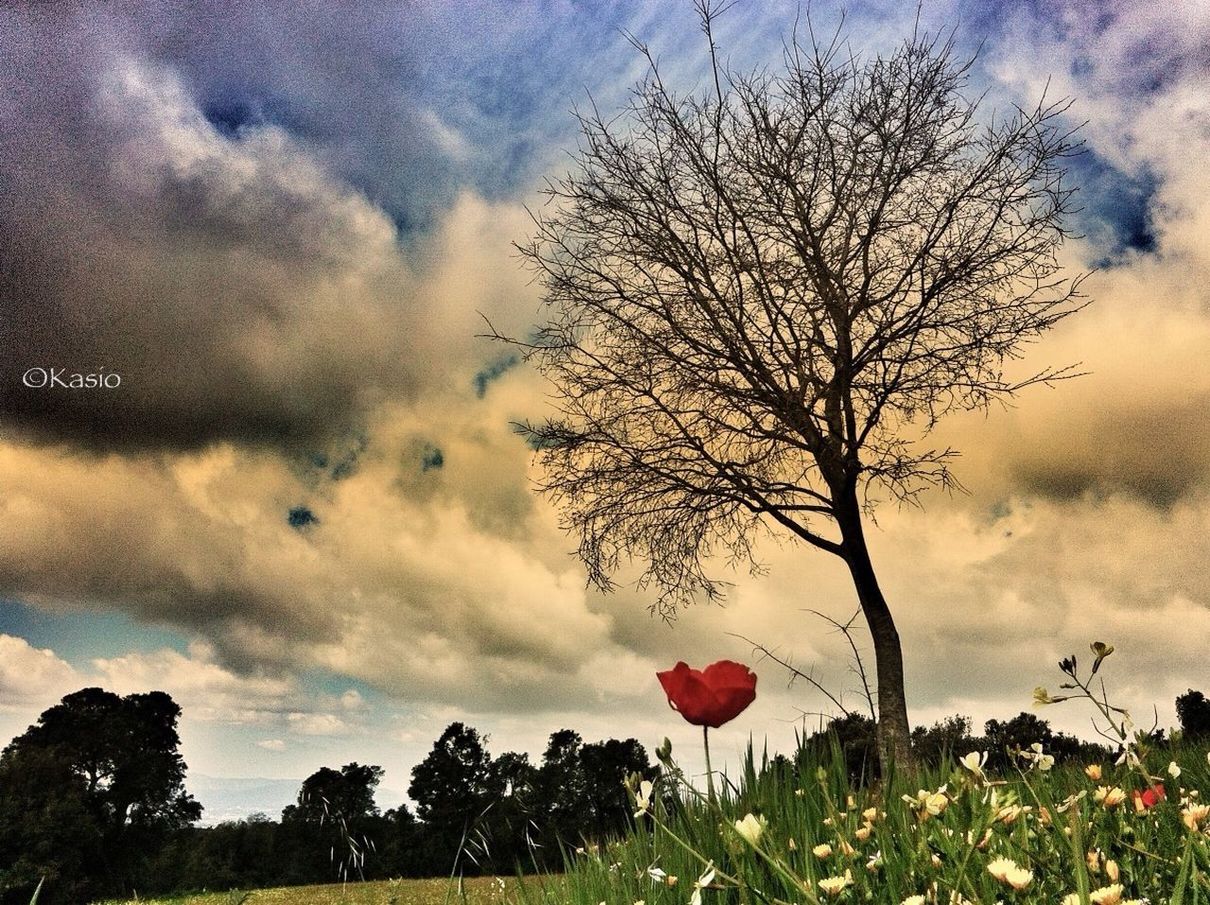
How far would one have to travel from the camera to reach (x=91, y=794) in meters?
28.4

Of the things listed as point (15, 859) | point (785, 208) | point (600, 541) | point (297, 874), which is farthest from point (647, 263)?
point (15, 859)

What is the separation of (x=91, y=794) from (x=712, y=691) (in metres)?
32.3

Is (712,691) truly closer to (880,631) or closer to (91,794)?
(880,631)

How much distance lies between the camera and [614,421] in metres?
11.7

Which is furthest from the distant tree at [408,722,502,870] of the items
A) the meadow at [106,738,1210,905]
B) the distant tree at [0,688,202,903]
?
the meadow at [106,738,1210,905]

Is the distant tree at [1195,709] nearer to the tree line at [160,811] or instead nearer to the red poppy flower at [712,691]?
the tree line at [160,811]

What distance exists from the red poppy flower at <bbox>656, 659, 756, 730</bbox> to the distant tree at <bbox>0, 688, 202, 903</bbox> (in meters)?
26.9

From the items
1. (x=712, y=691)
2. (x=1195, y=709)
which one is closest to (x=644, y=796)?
(x=712, y=691)

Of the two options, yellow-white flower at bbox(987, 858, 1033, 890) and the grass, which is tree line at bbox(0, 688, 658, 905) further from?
yellow-white flower at bbox(987, 858, 1033, 890)

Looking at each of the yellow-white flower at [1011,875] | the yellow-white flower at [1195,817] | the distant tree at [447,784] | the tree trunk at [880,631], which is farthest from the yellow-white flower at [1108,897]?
the distant tree at [447,784]

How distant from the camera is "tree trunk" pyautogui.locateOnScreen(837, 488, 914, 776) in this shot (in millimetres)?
10375

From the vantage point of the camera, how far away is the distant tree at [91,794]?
24406 mm

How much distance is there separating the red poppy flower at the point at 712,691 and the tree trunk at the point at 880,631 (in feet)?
26.0

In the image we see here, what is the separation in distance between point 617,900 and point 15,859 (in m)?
28.4
